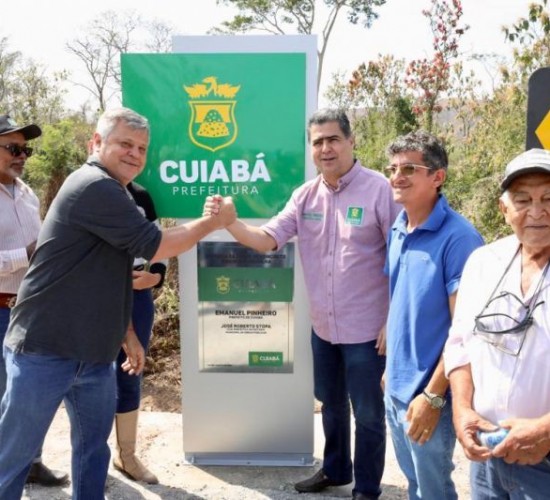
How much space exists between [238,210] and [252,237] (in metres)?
0.30

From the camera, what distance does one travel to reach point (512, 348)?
1822 millimetres

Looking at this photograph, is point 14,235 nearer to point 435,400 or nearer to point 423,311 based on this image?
point 423,311

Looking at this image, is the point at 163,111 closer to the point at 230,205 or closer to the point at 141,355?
the point at 230,205

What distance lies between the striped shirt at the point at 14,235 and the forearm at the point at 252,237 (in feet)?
3.61

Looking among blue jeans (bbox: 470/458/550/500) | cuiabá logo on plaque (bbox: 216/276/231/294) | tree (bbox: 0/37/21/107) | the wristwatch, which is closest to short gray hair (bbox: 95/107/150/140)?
cuiabá logo on plaque (bbox: 216/276/231/294)

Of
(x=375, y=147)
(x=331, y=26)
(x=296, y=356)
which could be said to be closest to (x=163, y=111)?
(x=296, y=356)

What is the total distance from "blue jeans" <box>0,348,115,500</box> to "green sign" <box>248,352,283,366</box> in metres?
1.15

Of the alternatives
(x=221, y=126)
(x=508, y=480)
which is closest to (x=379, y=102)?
(x=221, y=126)

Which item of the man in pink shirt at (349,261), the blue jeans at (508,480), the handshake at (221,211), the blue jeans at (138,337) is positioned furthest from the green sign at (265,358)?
the blue jeans at (508,480)

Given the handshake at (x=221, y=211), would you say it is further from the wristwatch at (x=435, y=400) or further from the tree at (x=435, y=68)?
the tree at (x=435, y=68)

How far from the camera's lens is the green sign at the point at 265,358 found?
12.2 feet

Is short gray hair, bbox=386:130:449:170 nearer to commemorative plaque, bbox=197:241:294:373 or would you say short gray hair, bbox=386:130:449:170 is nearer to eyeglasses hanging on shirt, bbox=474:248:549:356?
eyeglasses hanging on shirt, bbox=474:248:549:356

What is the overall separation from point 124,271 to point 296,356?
1.46 metres

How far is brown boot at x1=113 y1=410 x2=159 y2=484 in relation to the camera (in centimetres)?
357
